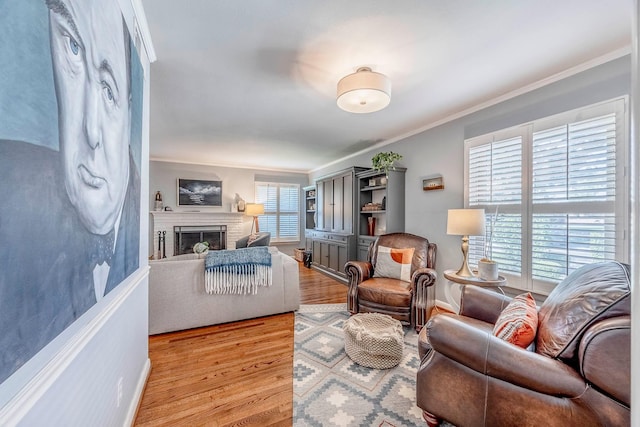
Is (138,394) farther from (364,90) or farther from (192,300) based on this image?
(364,90)

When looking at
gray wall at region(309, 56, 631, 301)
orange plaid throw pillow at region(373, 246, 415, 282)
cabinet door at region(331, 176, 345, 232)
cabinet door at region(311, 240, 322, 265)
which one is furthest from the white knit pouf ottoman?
cabinet door at region(311, 240, 322, 265)

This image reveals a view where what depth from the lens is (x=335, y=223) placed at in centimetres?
505

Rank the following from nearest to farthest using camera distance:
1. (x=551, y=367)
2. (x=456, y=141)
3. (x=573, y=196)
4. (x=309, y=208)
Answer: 1. (x=551, y=367)
2. (x=573, y=196)
3. (x=456, y=141)
4. (x=309, y=208)

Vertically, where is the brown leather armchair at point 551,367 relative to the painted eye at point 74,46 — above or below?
below

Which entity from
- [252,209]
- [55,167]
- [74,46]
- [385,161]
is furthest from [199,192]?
[55,167]

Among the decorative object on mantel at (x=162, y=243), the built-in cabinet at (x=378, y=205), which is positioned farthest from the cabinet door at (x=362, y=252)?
the decorative object on mantel at (x=162, y=243)

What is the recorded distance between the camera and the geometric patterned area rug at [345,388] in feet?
5.14

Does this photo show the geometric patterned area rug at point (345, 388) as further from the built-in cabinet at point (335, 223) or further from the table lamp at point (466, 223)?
the built-in cabinet at point (335, 223)

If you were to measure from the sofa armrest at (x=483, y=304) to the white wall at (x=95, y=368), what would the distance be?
2.24 metres

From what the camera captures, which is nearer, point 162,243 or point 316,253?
point 316,253

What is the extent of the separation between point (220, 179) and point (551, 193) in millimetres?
6107

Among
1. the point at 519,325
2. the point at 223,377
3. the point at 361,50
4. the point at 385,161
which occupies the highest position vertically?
the point at 361,50

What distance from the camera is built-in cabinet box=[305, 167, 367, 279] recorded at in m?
4.55

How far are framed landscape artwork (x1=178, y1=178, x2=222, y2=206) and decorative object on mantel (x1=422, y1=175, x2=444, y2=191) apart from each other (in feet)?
15.7
